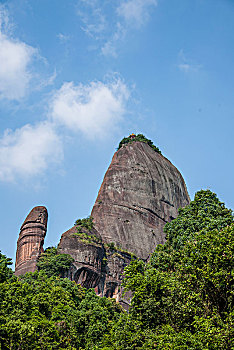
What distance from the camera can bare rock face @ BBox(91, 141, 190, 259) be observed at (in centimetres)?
5062

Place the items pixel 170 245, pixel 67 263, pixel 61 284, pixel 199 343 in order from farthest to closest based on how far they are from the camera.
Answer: pixel 67 263 < pixel 61 284 < pixel 170 245 < pixel 199 343

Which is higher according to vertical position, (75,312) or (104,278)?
(104,278)

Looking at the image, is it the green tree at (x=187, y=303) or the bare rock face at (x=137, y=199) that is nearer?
the green tree at (x=187, y=303)

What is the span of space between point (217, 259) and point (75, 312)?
33.9ft

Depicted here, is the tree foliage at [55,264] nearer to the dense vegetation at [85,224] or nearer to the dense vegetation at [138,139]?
the dense vegetation at [85,224]

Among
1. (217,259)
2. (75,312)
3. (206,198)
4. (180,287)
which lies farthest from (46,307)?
(206,198)

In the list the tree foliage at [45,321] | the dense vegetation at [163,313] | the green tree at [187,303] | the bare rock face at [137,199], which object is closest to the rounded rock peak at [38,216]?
the bare rock face at [137,199]

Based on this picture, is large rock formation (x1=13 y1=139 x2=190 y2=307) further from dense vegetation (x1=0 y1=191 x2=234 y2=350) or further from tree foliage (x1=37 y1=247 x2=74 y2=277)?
dense vegetation (x1=0 y1=191 x2=234 y2=350)

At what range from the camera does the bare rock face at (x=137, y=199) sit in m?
50.6

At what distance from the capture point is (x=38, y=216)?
45.2 metres

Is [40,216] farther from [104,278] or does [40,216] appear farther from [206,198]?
[206,198]

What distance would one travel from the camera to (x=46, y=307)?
2325 cm

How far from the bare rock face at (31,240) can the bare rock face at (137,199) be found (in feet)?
23.5

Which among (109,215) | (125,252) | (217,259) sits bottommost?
(217,259)
